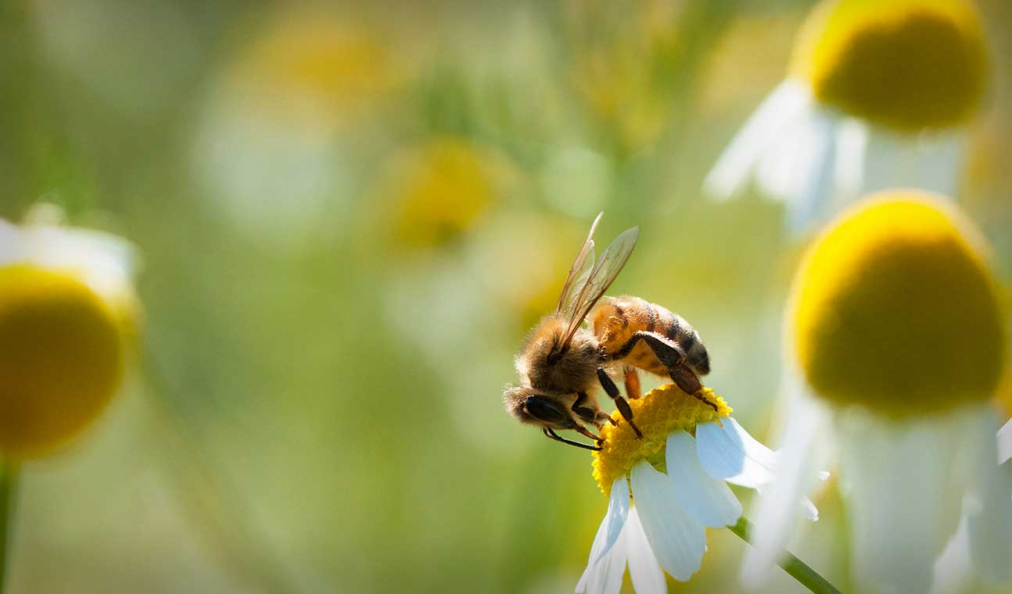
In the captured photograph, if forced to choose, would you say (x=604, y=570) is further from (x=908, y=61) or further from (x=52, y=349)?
(x=908, y=61)

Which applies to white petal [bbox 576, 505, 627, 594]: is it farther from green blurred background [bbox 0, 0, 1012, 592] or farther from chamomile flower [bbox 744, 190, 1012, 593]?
green blurred background [bbox 0, 0, 1012, 592]

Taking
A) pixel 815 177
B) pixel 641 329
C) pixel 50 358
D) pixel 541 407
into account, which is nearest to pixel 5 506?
pixel 50 358

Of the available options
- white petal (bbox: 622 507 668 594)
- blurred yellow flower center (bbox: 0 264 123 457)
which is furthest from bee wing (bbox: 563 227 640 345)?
blurred yellow flower center (bbox: 0 264 123 457)

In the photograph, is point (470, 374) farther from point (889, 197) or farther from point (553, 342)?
point (889, 197)

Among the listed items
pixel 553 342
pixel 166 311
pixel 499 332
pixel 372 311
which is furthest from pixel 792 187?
pixel 166 311

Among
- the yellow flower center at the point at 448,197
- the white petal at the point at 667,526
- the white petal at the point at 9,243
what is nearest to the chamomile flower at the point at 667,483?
the white petal at the point at 667,526

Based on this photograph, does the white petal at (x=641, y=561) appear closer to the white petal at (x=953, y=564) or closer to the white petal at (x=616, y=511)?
the white petal at (x=616, y=511)
